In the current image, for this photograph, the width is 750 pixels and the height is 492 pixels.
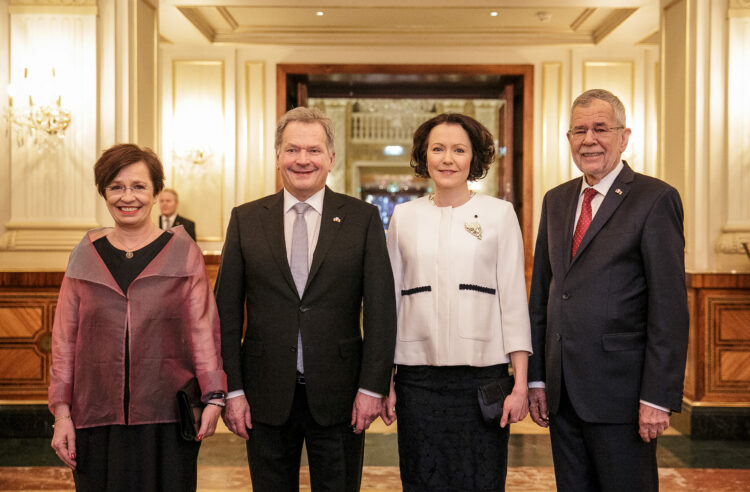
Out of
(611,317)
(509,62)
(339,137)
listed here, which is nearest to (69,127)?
(611,317)

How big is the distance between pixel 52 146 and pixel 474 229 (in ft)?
12.4

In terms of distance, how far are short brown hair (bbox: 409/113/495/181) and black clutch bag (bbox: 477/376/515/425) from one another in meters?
0.68

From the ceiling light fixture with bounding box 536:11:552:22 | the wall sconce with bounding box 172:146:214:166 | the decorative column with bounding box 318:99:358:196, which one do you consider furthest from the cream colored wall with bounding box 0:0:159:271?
the decorative column with bounding box 318:99:358:196

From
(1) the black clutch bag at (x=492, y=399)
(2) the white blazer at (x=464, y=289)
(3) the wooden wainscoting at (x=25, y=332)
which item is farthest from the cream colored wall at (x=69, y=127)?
(1) the black clutch bag at (x=492, y=399)

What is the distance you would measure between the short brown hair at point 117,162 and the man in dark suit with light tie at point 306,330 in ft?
Answer: 1.04

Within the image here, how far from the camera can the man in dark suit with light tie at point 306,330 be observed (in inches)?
81.5

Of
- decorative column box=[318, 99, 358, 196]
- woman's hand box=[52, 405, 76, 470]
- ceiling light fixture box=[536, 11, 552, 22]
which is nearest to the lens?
woman's hand box=[52, 405, 76, 470]

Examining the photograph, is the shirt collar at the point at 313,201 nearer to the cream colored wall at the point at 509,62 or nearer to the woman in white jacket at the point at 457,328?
the woman in white jacket at the point at 457,328

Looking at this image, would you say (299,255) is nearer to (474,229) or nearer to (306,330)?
(306,330)

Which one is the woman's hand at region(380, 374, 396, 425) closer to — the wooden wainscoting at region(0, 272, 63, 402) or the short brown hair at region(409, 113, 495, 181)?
the short brown hair at region(409, 113, 495, 181)

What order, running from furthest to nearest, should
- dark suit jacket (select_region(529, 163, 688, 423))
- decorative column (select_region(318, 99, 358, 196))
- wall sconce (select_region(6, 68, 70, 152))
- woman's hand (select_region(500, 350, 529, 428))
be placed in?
1. decorative column (select_region(318, 99, 358, 196))
2. wall sconce (select_region(6, 68, 70, 152))
3. woman's hand (select_region(500, 350, 529, 428))
4. dark suit jacket (select_region(529, 163, 688, 423))

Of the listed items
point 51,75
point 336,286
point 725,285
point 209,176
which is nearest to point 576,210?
point 336,286

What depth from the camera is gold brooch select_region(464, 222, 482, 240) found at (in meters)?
2.21

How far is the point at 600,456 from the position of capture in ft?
7.00
